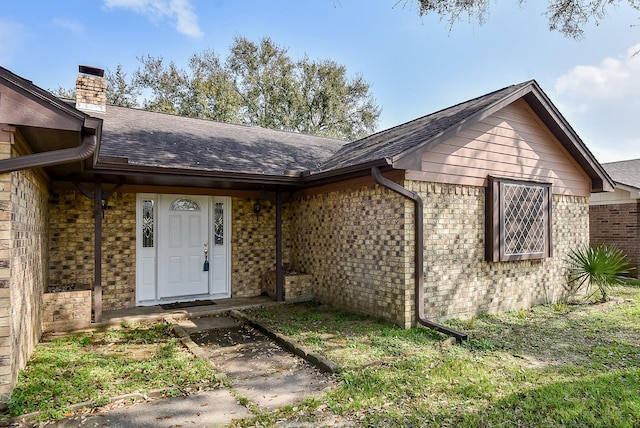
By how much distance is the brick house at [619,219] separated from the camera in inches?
427

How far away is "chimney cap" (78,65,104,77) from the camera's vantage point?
7789 mm

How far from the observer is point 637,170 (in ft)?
45.8

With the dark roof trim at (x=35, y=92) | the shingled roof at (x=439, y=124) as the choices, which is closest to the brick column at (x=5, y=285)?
the dark roof trim at (x=35, y=92)

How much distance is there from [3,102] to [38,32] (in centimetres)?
1647

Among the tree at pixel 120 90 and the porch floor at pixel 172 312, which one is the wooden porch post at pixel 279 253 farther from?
the tree at pixel 120 90

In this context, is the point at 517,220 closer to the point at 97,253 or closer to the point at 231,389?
the point at 231,389

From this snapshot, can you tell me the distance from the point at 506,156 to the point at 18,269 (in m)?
7.29

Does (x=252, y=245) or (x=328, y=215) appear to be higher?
(x=328, y=215)

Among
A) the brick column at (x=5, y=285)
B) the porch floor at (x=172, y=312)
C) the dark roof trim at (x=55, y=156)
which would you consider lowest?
the porch floor at (x=172, y=312)

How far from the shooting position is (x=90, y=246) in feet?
22.3

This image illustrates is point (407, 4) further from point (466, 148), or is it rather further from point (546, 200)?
point (546, 200)

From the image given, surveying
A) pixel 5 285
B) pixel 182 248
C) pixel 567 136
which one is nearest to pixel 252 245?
pixel 182 248

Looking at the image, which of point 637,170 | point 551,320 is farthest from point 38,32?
point 637,170

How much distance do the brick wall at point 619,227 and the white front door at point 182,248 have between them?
37.1 feet
